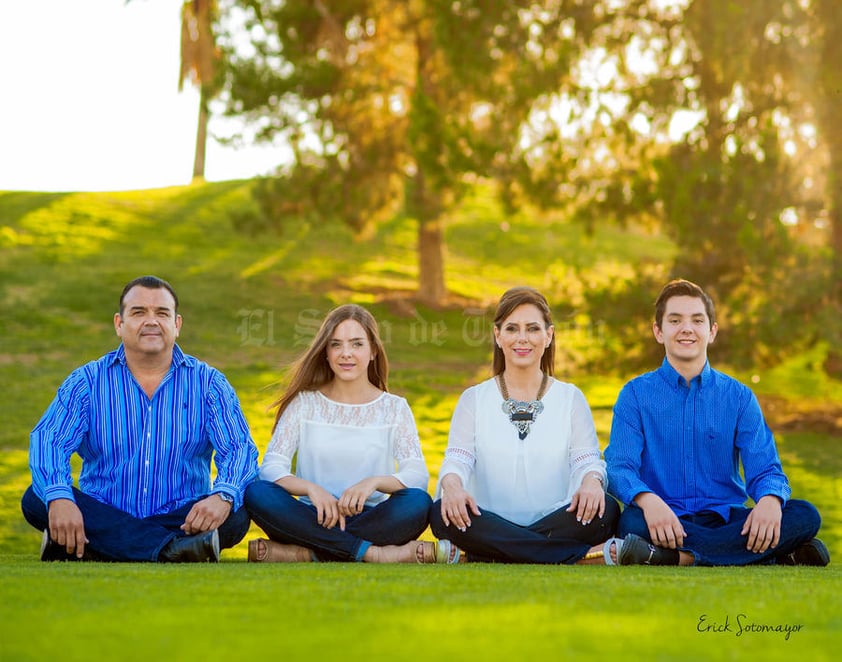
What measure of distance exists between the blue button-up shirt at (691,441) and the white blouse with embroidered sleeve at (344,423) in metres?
1.04

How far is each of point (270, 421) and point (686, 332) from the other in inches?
348

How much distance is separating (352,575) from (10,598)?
1.28 metres

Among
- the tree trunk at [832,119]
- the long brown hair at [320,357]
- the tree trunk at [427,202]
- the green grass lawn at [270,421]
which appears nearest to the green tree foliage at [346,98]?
the tree trunk at [427,202]

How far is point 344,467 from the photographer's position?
5695 millimetres

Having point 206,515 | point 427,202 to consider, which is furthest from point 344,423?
point 427,202

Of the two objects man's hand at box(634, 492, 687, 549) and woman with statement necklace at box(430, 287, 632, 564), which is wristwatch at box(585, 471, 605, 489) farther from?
man's hand at box(634, 492, 687, 549)

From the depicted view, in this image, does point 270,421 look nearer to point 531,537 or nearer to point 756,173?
point 756,173

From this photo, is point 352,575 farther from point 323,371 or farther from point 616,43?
point 616,43

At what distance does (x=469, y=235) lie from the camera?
104 ft

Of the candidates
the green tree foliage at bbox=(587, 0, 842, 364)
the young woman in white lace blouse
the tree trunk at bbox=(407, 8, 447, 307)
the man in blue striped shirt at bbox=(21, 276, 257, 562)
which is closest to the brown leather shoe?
the young woman in white lace blouse

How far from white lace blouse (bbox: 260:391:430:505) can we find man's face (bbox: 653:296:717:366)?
4.60 ft

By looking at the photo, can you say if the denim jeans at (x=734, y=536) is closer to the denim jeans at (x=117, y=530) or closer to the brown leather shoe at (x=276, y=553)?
the brown leather shoe at (x=276, y=553)

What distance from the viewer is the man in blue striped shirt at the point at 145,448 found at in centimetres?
520

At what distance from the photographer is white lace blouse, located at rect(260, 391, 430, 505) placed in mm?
5688
